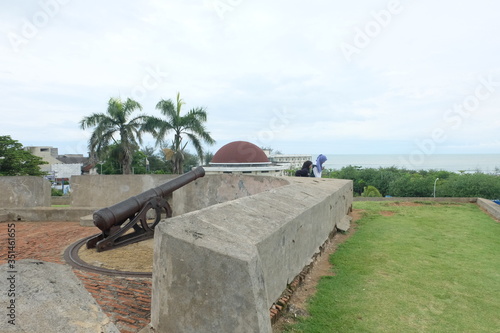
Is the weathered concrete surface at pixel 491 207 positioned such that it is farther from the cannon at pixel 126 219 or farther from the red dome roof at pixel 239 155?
the red dome roof at pixel 239 155

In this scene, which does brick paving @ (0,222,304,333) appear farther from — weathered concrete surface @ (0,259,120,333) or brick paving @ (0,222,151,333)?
weathered concrete surface @ (0,259,120,333)

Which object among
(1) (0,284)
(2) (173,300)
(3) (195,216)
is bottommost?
(2) (173,300)

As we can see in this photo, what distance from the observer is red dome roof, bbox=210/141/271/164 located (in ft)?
63.8

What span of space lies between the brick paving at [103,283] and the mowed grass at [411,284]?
1.20 meters

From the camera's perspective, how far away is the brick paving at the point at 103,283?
2598 millimetres

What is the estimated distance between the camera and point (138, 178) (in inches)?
354

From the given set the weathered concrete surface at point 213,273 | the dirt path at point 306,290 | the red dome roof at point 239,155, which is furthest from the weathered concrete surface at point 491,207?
the red dome roof at point 239,155

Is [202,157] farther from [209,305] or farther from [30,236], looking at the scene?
[209,305]

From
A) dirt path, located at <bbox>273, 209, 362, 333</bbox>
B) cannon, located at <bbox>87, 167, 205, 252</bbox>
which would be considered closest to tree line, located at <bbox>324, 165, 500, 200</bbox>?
dirt path, located at <bbox>273, 209, 362, 333</bbox>

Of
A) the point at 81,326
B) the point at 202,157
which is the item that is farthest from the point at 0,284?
the point at 202,157

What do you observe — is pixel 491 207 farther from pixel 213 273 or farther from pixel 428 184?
pixel 428 184

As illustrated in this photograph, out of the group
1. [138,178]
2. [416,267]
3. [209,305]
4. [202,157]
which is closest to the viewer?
[209,305]

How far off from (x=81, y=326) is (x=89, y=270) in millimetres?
2552

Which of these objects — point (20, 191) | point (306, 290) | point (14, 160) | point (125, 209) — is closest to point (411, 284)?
point (306, 290)
